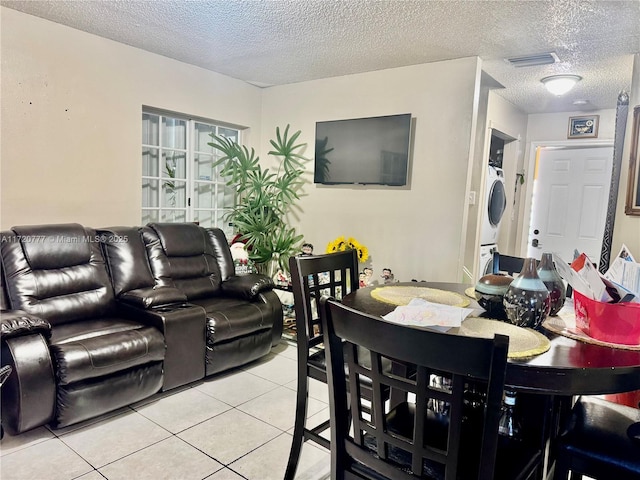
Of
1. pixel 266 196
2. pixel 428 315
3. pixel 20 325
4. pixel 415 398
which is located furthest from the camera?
pixel 266 196

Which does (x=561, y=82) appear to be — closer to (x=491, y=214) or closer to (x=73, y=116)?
(x=491, y=214)

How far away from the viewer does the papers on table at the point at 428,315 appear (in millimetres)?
1550

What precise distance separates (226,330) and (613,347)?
2.31 m

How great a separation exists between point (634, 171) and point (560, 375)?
2.76 m

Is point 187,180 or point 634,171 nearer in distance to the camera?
point 634,171

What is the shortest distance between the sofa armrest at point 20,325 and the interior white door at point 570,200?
5323 millimetres

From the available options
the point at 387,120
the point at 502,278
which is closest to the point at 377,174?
the point at 387,120

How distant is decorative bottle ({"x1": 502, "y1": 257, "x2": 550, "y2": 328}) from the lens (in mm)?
1566

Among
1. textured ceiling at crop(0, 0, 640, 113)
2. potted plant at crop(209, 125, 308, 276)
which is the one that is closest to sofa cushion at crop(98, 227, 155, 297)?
potted plant at crop(209, 125, 308, 276)

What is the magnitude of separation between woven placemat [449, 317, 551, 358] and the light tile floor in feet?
3.61

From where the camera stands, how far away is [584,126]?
4.97 meters

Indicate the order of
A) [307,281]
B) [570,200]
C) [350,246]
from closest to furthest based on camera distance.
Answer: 1. [307,281]
2. [350,246]
3. [570,200]

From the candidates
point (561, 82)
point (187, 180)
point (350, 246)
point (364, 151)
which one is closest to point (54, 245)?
point (187, 180)

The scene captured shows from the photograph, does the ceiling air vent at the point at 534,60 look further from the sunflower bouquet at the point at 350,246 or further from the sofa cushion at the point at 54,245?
the sofa cushion at the point at 54,245
